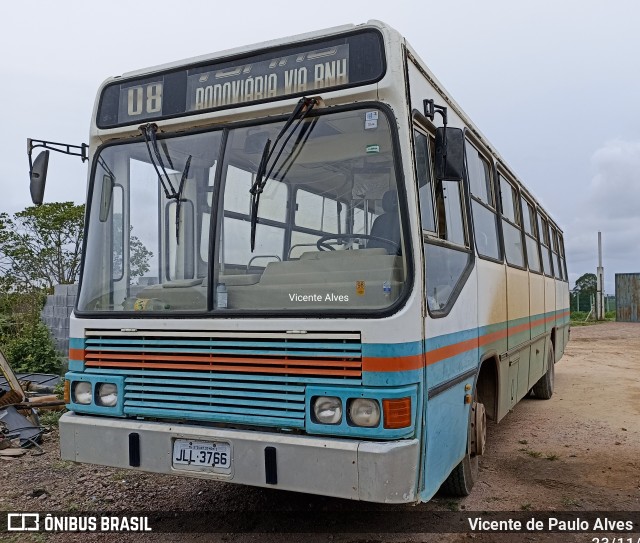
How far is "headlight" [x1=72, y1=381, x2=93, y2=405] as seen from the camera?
393cm

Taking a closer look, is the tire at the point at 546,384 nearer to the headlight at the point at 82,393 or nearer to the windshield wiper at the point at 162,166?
the windshield wiper at the point at 162,166

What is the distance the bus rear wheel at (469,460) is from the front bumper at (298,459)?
142 centimetres

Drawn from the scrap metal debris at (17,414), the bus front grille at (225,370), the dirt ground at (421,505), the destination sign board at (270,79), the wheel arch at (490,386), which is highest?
the destination sign board at (270,79)

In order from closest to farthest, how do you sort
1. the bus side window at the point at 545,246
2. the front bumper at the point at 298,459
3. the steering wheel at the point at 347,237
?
the front bumper at the point at 298,459, the steering wheel at the point at 347,237, the bus side window at the point at 545,246

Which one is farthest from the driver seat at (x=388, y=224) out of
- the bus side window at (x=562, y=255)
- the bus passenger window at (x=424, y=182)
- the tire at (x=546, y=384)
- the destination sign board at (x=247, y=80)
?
the bus side window at (x=562, y=255)

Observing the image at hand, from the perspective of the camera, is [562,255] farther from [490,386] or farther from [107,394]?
[107,394]

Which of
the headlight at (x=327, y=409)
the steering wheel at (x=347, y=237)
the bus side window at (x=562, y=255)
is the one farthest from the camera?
the bus side window at (x=562, y=255)

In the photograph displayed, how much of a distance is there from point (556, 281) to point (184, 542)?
778 cm

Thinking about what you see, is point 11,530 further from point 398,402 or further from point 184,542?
point 398,402

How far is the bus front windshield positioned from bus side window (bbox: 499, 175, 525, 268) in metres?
2.65

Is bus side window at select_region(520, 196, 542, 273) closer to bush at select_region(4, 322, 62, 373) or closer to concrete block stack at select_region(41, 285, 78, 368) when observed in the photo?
concrete block stack at select_region(41, 285, 78, 368)

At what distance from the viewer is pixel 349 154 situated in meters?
3.62

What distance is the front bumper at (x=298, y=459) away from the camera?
124 inches

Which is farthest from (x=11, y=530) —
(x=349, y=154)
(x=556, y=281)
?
(x=556, y=281)
